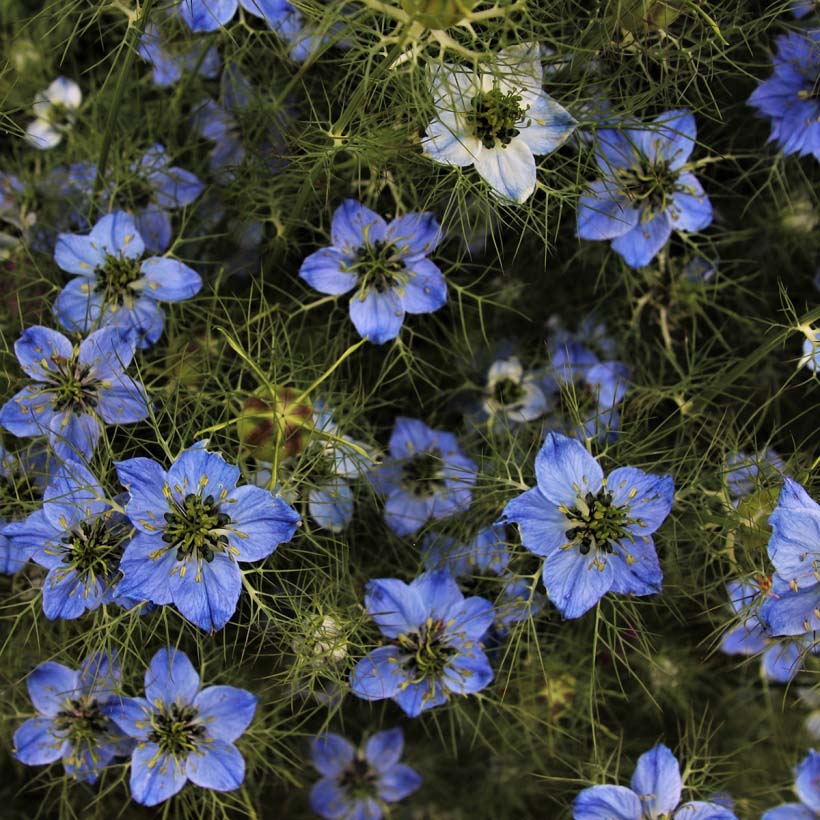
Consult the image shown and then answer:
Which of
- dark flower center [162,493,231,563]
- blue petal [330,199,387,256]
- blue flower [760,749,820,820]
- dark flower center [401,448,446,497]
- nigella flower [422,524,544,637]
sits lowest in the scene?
blue flower [760,749,820,820]

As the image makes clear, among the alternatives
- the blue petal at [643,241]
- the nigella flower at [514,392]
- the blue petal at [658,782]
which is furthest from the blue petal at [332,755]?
the blue petal at [643,241]

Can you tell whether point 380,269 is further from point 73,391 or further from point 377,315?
point 73,391

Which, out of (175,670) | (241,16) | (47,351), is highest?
(241,16)

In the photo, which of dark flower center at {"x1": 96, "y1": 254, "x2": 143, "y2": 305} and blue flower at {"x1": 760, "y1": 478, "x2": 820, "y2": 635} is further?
dark flower center at {"x1": 96, "y1": 254, "x2": 143, "y2": 305}

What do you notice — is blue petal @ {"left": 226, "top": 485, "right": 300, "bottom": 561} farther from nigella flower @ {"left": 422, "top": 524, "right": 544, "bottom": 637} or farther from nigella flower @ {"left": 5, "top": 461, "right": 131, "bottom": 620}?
nigella flower @ {"left": 422, "top": 524, "right": 544, "bottom": 637}

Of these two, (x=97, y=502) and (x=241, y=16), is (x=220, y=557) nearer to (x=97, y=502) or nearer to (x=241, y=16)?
(x=97, y=502)

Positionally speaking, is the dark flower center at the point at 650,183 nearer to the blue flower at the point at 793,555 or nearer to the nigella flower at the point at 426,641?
the blue flower at the point at 793,555

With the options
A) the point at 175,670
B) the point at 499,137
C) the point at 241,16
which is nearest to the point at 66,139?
the point at 241,16

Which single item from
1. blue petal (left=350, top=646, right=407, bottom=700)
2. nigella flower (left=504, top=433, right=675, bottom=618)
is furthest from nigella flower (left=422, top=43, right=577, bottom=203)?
blue petal (left=350, top=646, right=407, bottom=700)
